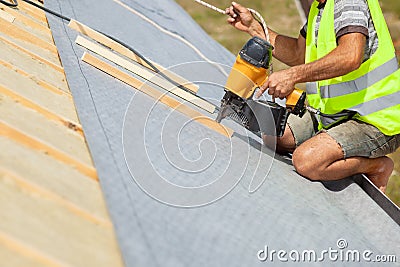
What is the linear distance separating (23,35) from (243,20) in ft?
3.99

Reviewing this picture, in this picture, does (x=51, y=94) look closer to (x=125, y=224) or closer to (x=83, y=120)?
(x=83, y=120)

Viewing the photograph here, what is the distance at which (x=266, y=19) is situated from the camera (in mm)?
10844

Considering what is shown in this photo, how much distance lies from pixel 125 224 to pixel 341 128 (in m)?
1.48

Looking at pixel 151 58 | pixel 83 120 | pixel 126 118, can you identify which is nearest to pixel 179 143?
pixel 126 118

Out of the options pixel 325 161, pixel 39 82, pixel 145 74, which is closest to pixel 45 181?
pixel 39 82

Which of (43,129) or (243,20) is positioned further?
(243,20)

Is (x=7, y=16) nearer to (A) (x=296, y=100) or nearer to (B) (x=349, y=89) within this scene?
(A) (x=296, y=100)

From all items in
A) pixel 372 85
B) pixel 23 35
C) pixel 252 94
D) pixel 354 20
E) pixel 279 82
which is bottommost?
pixel 23 35

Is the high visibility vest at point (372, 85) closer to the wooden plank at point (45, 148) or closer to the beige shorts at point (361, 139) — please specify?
the beige shorts at point (361, 139)

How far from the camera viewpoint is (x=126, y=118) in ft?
6.26

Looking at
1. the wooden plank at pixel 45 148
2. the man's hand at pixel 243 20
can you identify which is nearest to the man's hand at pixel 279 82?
the man's hand at pixel 243 20

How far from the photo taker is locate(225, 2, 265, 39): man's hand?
2.84 meters

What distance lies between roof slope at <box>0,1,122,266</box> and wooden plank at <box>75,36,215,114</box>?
0.57 meters

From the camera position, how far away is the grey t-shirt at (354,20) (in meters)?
2.13
